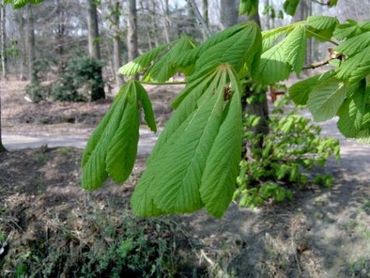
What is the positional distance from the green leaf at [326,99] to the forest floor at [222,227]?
3.89 m

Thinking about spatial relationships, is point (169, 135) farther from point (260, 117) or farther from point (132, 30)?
point (132, 30)

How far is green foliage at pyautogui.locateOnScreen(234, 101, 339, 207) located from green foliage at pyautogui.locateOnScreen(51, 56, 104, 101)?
1190 cm

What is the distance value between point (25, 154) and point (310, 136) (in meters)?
4.41

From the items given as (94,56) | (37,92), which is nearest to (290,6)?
(94,56)

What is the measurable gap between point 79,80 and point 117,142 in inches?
644

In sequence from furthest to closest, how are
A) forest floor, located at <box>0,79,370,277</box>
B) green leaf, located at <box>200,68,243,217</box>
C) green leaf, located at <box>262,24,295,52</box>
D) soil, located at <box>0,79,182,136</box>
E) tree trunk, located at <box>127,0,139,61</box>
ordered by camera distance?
tree trunk, located at <box>127,0,139,61</box> < soil, located at <box>0,79,182,136</box> < forest floor, located at <box>0,79,370,277</box> < green leaf, located at <box>262,24,295,52</box> < green leaf, located at <box>200,68,243,217</box>

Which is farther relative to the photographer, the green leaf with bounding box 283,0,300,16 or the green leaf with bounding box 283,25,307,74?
the green leaf with bounding box 283,0,300,16

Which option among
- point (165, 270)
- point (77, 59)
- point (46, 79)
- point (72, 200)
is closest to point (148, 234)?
point (165, 270)

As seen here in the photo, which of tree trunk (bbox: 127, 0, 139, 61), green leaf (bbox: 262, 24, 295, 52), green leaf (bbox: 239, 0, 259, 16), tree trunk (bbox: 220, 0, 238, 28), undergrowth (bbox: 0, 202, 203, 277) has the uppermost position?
tree trunk (bbox: 127, 0, 139, 61)

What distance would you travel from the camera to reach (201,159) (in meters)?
0.72

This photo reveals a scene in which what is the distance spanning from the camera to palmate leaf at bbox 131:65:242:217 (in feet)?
2.32

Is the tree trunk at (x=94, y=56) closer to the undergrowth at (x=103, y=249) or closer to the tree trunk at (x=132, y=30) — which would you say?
the tree trunk at (x=132, y=30)

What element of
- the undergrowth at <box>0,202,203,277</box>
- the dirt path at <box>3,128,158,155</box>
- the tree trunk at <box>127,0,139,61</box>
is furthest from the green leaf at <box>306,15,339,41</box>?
the tree trunk at <box>127,0,139,61</box>

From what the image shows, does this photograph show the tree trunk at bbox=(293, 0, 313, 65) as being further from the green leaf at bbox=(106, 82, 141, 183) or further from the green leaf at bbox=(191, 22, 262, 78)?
the green leaf at bbox=(106, 82, 141, 183)
